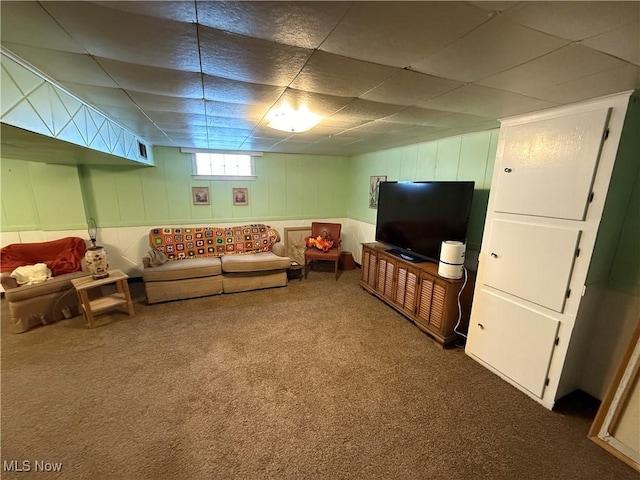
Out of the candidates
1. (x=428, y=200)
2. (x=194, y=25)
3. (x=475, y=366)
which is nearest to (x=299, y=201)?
(x=428, y=200)

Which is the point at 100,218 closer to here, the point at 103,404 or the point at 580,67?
the point at 103,404

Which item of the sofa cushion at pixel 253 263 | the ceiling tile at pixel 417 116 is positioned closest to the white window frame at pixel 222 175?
the sofa cushion at pixel 253 263

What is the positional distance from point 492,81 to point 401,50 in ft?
2.08

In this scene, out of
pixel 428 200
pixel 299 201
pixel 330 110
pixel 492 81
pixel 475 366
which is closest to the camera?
pixel 492 81

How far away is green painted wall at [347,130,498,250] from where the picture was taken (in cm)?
259

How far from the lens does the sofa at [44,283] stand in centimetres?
270

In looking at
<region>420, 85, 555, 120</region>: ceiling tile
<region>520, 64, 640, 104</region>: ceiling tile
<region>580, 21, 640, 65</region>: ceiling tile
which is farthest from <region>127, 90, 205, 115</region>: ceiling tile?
<region>520, 64, 640, 104</region>: ceiling tile

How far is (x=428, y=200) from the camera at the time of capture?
2.90m

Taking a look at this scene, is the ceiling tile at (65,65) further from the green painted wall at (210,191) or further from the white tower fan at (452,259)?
the green painted wall at (210,191)

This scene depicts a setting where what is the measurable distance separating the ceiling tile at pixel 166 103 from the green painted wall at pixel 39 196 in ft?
8.44

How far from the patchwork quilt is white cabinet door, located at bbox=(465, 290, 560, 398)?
10.4 ft

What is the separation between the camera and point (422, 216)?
2988 mm

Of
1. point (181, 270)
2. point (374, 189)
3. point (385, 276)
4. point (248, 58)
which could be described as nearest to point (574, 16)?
point (248, 58)

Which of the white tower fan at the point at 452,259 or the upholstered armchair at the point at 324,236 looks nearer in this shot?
the white tower fan at the point at 452,259
